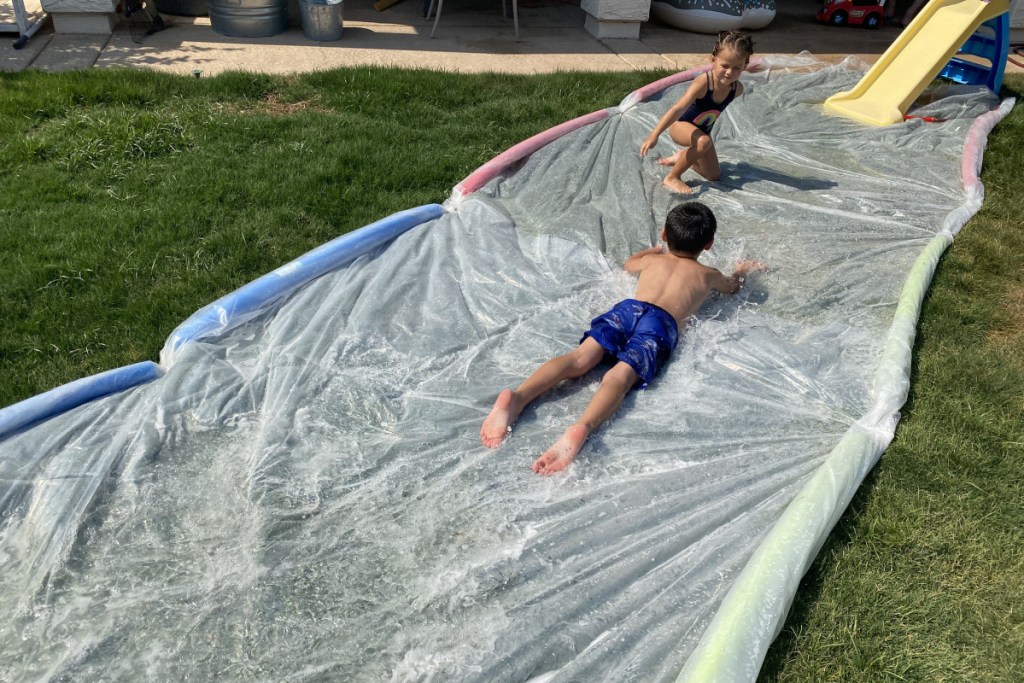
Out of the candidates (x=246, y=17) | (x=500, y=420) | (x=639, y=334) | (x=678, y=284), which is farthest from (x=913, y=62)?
(x=246, y=17)

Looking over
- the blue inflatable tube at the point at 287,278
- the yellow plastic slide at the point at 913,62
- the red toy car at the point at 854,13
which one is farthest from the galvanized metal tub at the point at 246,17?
the red toy car at the point at 854,13

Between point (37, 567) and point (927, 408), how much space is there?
11.5 feet

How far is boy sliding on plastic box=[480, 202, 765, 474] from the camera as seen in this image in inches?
127

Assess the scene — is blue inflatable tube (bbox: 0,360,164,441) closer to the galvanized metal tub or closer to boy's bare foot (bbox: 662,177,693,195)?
boy's bare foot (bbox: 662,177,693,195)

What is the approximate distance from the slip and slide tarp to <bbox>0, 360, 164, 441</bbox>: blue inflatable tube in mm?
26

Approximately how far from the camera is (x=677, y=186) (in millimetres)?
5480

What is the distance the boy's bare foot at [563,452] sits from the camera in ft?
10.0

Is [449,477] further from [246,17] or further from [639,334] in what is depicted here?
[246,17]

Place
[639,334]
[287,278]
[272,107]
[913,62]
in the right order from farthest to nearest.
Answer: [913,62], [272,107], [287,278], [639,334]

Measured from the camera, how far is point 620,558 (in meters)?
2.73

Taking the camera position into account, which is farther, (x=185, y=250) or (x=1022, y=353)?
(x=185, y=250)

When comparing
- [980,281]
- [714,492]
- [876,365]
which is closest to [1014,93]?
[980,281]

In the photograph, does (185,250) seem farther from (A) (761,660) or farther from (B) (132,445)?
(A) (761,660)

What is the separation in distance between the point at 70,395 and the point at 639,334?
2.35 metres
